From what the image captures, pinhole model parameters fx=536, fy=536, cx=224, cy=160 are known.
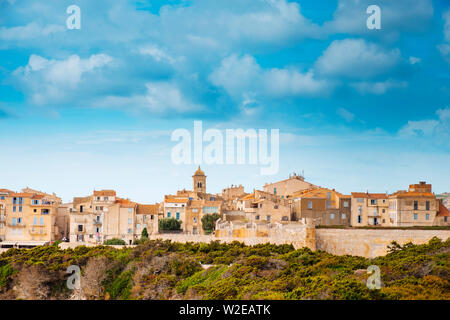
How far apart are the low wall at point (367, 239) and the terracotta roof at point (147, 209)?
17.0 m

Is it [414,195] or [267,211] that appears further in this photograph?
[267,211]

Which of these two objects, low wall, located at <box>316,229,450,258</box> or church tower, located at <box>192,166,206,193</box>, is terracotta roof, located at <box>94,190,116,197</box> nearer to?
church tower, located at <box>192,166,206,193</box>

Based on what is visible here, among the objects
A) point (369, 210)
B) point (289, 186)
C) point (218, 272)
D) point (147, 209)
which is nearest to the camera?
point (218, 272)

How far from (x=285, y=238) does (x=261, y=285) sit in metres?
13.5

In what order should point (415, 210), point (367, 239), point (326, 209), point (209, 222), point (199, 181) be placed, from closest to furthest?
1. point (367, 239)
2. point (415, 210)
3. point (326, 209)
4. point (209, 222)
5. point (199, 181)

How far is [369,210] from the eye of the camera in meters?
43.4

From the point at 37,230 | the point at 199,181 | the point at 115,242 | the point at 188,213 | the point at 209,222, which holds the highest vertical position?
the point at 199,181

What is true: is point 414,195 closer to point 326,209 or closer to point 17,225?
point 326,209

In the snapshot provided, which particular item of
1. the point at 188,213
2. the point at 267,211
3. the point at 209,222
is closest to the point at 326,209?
the point at 267,211

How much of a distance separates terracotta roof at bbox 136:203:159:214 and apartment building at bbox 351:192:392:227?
16942 mm

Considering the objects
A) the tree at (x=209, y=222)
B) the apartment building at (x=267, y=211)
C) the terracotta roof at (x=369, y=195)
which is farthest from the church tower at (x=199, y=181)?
the terracotta roof at (x=369, y=195)

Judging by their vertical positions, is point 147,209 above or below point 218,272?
above

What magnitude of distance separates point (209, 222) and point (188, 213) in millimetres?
2625
